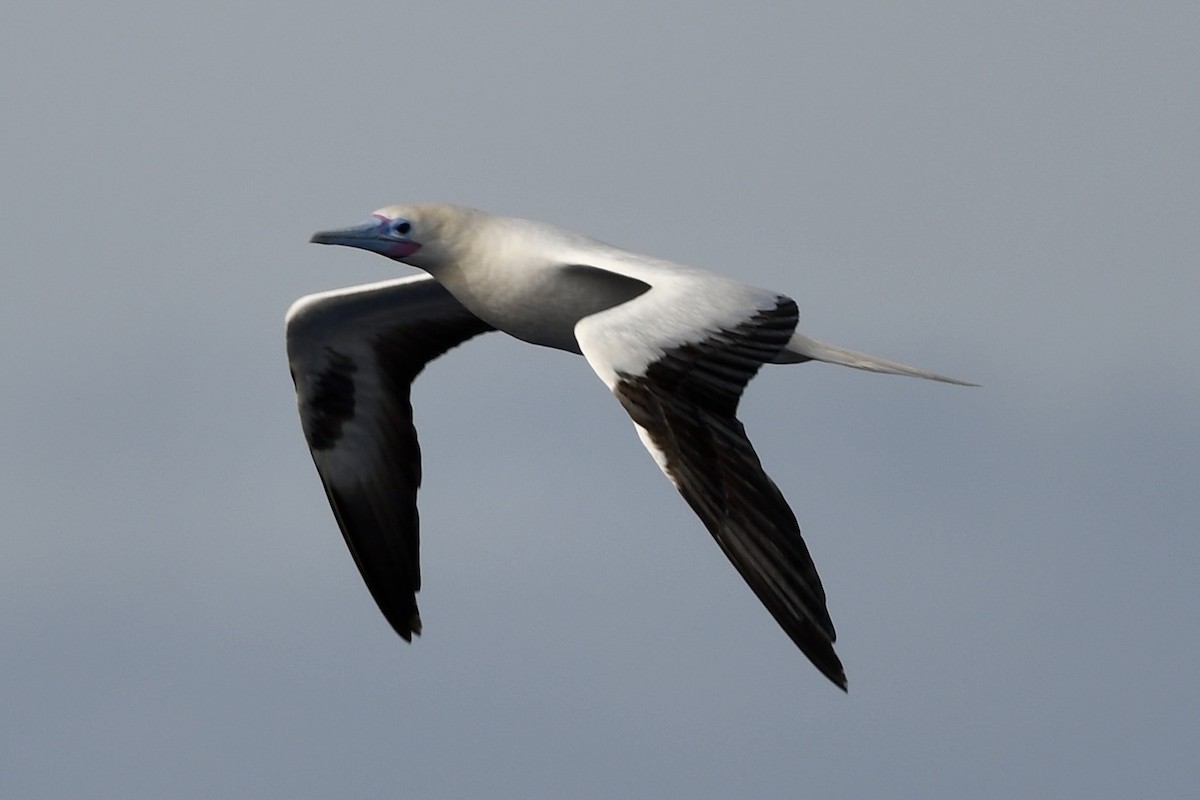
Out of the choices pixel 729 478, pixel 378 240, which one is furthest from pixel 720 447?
pixel 378 240

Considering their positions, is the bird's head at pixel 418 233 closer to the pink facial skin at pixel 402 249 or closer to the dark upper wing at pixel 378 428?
the pink facial skin at pixel 402 249

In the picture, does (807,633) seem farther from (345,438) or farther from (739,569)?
(345,438)

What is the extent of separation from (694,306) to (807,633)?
6.61 feet

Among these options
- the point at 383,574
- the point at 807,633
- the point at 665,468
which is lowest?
the point at 383,574

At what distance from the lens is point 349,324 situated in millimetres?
14781

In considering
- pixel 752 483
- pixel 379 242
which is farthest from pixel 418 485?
pixel 752 483

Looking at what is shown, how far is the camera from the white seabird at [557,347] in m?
10.3

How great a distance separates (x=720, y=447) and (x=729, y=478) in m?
0.18

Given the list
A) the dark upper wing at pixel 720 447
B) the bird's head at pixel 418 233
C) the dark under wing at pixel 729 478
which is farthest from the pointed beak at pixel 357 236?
the dark under wing at pixel 729 478

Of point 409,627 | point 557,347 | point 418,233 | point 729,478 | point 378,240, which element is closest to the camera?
point 729,478

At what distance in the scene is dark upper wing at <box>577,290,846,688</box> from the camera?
10188 mm

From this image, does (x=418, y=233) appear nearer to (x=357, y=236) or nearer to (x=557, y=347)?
(x=357, y=236)

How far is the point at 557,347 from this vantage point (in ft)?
42.6

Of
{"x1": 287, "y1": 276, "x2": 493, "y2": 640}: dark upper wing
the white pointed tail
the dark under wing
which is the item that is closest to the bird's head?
{"x1": 287, "y1": 276, "x2": 493, "y2": 640}: dark upper wing
